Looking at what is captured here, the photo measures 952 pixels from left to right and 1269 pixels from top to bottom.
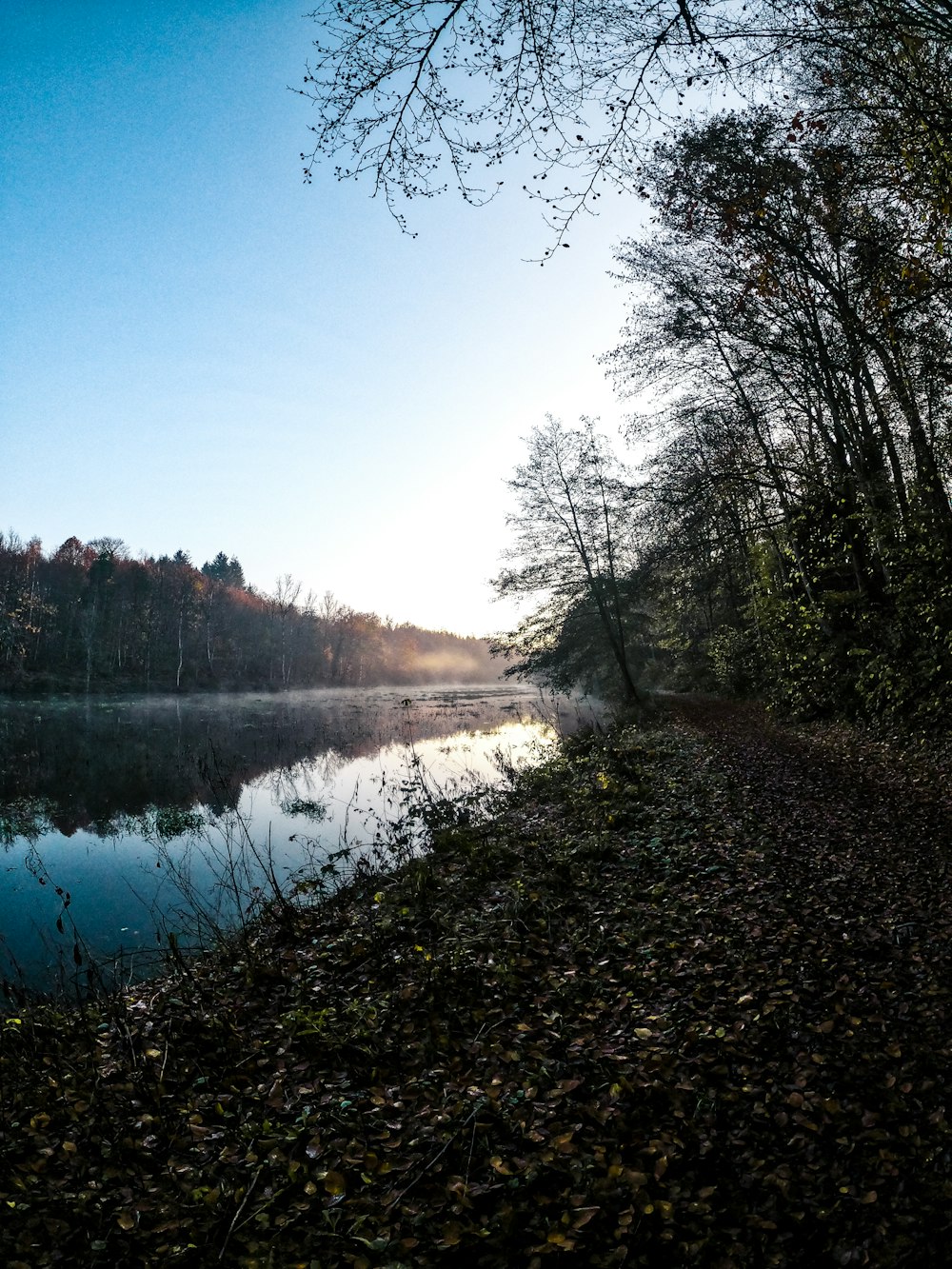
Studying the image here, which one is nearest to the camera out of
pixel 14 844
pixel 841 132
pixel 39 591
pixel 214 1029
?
pixel 214 1029

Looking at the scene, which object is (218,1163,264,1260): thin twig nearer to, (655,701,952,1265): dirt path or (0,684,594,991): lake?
(655,701,952,1265): dirt path

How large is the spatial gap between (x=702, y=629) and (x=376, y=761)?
65.4 ft

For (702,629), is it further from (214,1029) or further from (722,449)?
(214,1029)

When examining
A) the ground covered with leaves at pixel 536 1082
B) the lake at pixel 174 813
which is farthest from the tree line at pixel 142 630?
the ground covered with leaves at pixel 536 1082

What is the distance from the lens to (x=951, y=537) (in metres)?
9.75

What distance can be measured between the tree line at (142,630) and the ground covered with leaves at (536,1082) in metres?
53.3

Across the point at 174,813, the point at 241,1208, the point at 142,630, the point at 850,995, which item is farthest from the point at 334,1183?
the point at 142,630

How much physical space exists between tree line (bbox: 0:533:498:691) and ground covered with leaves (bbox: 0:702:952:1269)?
5334 centimetres

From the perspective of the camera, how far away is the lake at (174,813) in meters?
7.43

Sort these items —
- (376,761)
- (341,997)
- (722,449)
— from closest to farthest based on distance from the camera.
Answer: (341,997), (722,449), (376,761)

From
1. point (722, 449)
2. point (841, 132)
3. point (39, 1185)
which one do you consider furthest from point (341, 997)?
point (722, 449)

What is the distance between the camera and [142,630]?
58.4 m

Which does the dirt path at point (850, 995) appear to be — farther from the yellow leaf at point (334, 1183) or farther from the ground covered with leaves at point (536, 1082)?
the yellow leaf at point (334, 1183)

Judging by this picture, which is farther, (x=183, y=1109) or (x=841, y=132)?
(x=841, y=132)
